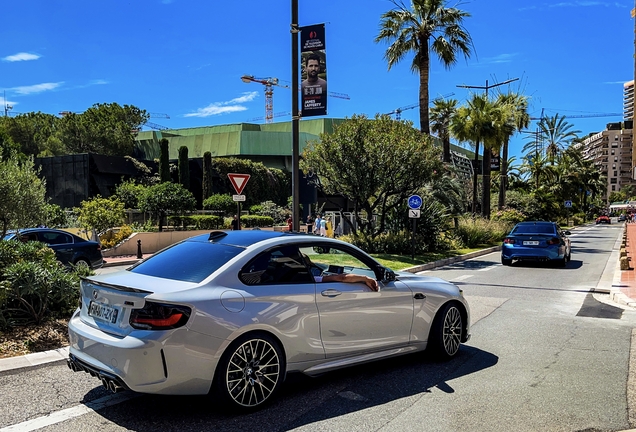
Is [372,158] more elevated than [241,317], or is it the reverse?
[372,158]

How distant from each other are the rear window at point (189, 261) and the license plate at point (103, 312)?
502 millimetres

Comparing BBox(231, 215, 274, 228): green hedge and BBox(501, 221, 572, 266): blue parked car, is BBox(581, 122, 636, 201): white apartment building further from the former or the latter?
BBox(501, 221, 572, 266): blue parked car

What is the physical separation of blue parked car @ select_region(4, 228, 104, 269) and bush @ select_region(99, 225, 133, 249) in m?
8.41

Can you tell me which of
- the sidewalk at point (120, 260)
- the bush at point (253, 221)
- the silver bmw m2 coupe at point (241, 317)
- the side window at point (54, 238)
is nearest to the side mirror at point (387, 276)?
the silver bmw m2 coupe at point (241, 317)

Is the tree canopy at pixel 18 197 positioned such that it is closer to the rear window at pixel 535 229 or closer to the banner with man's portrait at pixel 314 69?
the banner with man's portrait at pixel 314 69

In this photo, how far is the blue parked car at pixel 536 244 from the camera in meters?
17.3

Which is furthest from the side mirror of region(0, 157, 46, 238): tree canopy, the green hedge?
the green hedge

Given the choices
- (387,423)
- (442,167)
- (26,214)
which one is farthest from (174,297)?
(442,167)

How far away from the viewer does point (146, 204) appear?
27453 mm

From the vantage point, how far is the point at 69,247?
15.3 meters

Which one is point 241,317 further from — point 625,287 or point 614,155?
point 614,155

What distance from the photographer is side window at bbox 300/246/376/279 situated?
219 inches

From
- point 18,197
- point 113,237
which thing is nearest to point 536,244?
point 18,197

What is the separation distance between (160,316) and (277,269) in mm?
1205
